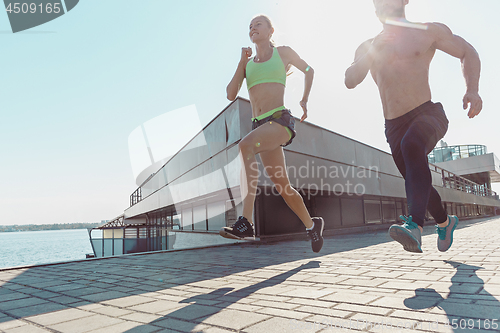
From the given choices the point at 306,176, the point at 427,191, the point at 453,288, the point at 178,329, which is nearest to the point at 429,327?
the point at 453,288

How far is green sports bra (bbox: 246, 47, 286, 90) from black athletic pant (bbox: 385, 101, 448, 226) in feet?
4.26

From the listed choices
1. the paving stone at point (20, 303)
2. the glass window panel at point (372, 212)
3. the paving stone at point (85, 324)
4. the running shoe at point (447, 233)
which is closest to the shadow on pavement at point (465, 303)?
the running shoe at point (447, 233)

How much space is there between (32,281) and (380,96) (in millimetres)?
3541

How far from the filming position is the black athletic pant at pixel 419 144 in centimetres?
228

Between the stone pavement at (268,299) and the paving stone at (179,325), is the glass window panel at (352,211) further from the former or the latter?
the paving stone at (179,325)

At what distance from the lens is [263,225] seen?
288 inches

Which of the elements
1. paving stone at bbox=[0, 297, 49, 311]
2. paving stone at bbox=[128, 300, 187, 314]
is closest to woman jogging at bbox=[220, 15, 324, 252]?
paving stone at bbox=[128, 300, 187, 314]

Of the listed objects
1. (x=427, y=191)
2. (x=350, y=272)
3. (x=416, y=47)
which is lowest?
(x=350, y=272)

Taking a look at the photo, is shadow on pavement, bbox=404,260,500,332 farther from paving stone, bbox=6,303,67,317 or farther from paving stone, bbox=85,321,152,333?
paving stone, bbox=6,303,67,317

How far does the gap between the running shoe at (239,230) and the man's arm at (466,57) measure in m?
1.94

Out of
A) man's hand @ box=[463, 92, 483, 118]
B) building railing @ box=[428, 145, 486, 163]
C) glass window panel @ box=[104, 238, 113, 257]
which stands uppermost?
building railing @ box=[428, 145, 486, 163]

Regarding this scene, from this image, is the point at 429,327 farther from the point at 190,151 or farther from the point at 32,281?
the point at 190,151

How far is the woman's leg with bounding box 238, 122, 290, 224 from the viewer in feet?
9.82

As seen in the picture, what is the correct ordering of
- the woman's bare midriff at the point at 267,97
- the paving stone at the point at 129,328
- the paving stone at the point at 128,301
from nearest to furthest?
the paving stone at the point at 129,328
the paving stone at the point at 128,301
the woman's bare midriff at the point at 267,97
